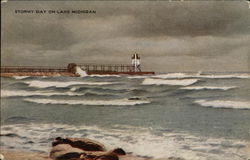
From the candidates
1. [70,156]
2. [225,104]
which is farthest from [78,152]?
[225,104]

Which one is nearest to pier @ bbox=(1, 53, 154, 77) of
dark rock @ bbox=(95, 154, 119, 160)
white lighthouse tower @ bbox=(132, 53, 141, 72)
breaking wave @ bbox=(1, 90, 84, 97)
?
white lighthouse tower @ bbox=(132, 53, 141, 72)

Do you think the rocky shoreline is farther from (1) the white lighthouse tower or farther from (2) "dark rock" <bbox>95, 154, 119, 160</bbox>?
(1) the white lighthouse tower

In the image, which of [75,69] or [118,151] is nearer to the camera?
[118,151]

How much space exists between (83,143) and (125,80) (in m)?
0.58

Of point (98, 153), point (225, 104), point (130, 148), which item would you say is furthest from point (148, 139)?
point (225, 104)

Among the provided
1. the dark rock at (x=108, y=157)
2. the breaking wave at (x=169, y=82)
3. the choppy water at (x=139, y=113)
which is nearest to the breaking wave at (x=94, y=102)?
the choppy water at (x=139, y=113)

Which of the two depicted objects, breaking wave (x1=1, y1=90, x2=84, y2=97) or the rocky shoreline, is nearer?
the rocky shoreline

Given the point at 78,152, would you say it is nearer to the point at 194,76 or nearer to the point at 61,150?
the point at 61,150

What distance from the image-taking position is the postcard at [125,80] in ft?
9.01

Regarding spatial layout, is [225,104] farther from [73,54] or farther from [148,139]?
[73,54]

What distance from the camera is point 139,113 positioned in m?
2.87

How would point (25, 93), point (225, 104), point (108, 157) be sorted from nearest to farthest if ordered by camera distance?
point (225, 104)
point (108, 157)
point (25, 93)

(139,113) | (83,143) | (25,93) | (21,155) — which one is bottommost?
(21,155)

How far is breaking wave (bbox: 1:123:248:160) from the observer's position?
273 centimetres
